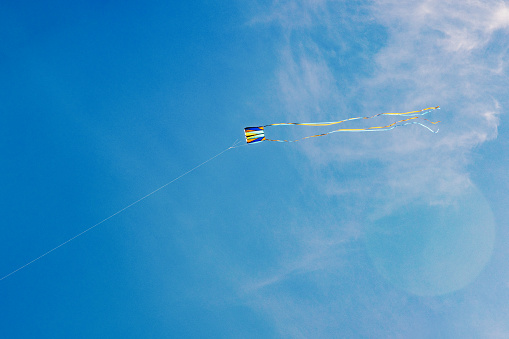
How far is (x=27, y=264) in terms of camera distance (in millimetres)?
29531

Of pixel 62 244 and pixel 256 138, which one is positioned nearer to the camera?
pixel 256 138

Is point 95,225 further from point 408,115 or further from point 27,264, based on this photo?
Result: point 408,115

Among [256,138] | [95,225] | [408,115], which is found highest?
[408,115]

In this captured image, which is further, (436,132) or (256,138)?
(436,132)

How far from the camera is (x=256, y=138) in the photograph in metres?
26.2

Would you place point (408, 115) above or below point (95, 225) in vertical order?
above

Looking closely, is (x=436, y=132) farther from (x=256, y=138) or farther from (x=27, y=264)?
(x=27, y=264)

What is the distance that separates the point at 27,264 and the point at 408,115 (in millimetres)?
34452

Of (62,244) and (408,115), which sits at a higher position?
(408,115)

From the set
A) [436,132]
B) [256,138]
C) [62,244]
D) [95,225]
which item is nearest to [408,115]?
[436,132]

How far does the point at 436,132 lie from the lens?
3058 cm

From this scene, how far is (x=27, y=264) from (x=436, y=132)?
124 feet

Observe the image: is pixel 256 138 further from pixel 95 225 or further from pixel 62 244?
pixel 62 244

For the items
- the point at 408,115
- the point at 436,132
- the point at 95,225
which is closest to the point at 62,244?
the point at 95,225
